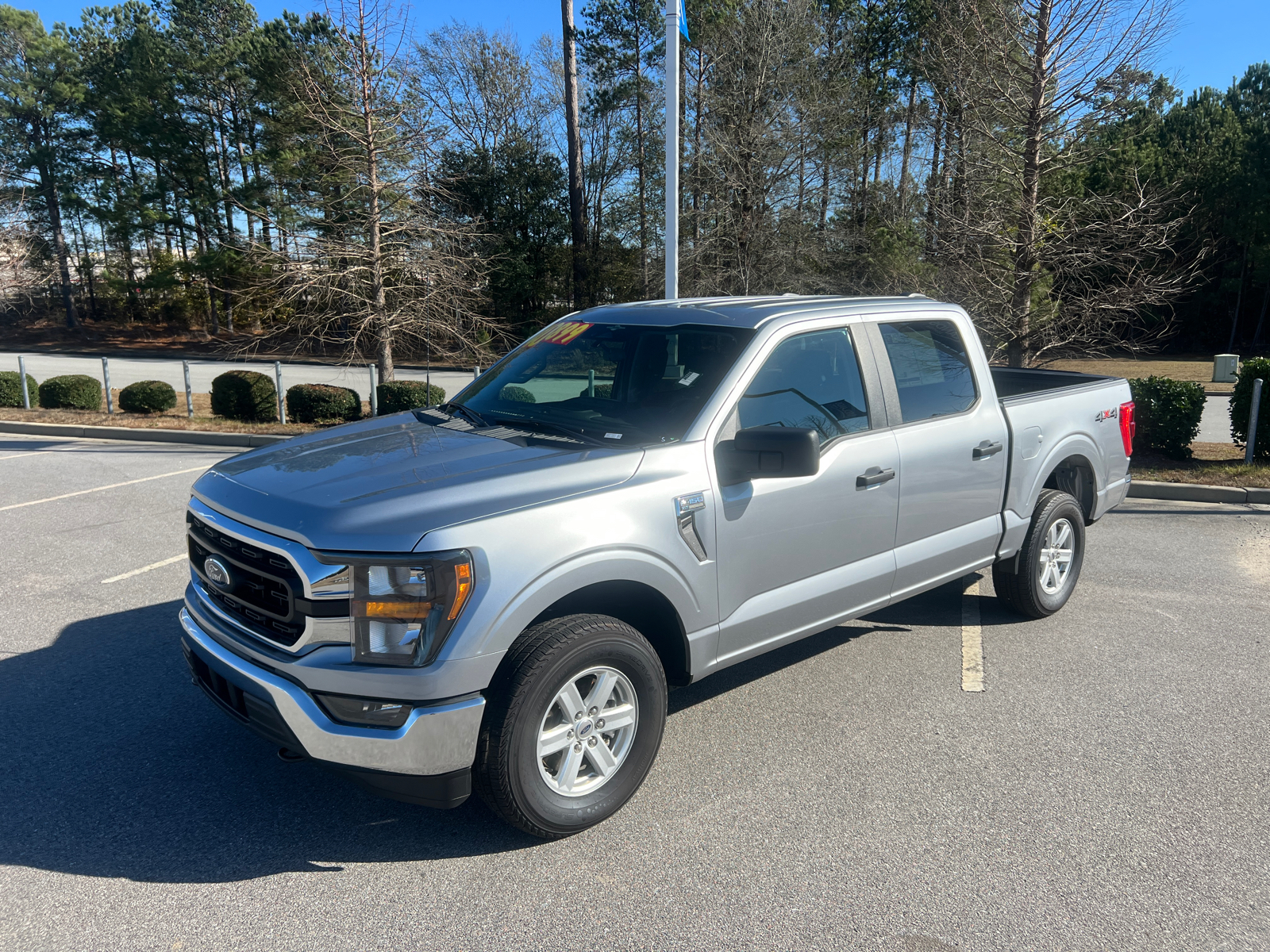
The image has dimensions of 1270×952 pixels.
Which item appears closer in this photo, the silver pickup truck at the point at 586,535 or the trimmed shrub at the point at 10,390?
the silver pickup truck at the point at 586,535

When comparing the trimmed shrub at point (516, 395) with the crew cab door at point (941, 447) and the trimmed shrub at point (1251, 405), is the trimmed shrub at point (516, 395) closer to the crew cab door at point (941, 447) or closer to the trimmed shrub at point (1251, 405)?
the crew cab door at point (941, 447)

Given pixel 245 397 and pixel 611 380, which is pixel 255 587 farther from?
pixel 245 397

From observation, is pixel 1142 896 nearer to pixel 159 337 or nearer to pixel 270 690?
pixel 270 690

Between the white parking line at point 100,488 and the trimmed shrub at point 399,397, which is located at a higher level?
the trimmed shrub at point 399,397

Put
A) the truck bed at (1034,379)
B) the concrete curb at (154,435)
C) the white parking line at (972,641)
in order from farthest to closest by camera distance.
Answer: the concrete curb at (154,435)
the truck bed at (1034,379)
the white parking line at (972,641)

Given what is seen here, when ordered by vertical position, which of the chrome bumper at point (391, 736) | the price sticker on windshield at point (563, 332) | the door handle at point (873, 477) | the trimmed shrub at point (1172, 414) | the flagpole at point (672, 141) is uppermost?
the flagpole at point (672, 141)

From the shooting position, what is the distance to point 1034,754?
A: 4043 millimetres

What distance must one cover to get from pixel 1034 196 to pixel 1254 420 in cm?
408

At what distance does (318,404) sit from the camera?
15.0 meters

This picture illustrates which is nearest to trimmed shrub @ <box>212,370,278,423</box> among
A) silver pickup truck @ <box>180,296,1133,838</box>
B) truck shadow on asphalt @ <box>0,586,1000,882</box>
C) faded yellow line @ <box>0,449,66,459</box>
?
faded yellow line @ <box>0,449,66,459</box>

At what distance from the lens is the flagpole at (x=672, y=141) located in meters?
10.5

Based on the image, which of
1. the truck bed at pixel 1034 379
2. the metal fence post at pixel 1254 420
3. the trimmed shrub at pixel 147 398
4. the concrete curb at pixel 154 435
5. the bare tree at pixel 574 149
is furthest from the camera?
the bare tree at pixel 574 149

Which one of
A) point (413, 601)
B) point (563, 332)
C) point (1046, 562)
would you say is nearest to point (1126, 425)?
point (1046, 562)

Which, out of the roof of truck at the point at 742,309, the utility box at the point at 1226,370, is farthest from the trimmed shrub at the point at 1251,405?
the utility box at the point at 1226,370
